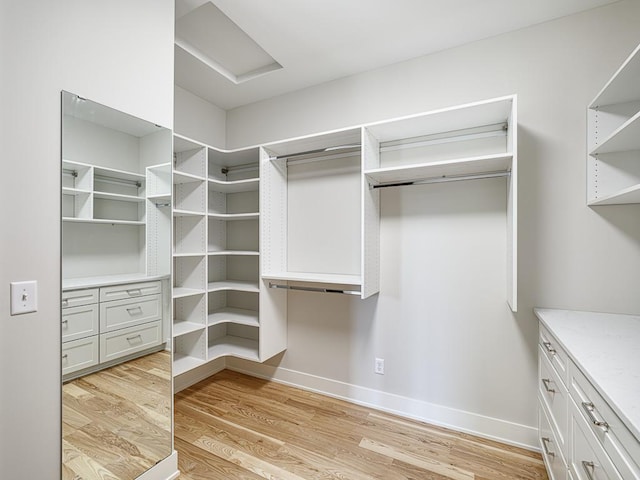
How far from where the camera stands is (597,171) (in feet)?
5.84

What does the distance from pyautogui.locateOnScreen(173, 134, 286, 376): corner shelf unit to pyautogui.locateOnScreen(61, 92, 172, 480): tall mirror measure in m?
0.59

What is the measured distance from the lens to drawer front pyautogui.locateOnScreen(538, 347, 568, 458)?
1.35 meters

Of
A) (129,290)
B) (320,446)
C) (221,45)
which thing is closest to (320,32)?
(221,45)

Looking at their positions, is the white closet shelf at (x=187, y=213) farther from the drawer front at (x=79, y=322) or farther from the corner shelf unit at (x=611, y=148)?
the corner shelf unit at (x=611, y=148)

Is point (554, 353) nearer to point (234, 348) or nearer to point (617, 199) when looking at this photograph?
point (617, 199)

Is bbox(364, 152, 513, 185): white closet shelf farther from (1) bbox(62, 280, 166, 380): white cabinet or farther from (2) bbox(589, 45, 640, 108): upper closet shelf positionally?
(1) bbox(62, 280, 166, 380): white cabinet

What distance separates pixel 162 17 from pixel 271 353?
248 cm

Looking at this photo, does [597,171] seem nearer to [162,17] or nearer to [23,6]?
[162,17]

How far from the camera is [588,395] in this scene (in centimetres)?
108

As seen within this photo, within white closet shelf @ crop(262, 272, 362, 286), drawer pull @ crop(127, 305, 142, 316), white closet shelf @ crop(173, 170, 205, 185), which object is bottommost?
drawer pull @ crop(127, 305, 142, 316)

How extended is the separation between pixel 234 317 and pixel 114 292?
53.5 inches

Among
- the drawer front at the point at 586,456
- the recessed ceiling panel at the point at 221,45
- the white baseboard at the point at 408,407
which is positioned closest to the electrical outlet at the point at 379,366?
the white baseboard at the point at 408,407

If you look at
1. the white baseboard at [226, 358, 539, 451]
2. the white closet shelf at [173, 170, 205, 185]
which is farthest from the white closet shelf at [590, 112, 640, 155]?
the white closet shelf at [173, 170, 205, 185]

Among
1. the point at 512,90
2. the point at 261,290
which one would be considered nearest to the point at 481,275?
the point at 512,90
